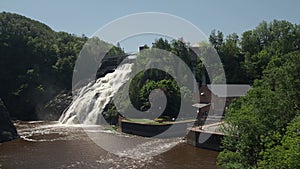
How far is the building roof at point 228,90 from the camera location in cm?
3608

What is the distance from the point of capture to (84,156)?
66.0 feet

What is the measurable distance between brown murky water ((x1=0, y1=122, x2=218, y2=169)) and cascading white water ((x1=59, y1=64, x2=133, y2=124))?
10584 mm

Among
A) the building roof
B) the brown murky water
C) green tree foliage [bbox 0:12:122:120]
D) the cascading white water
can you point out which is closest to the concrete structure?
the brown murky water

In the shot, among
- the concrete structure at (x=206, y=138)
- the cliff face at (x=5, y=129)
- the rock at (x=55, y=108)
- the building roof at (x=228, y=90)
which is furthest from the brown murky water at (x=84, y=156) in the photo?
the rock at (x=55, y=108)

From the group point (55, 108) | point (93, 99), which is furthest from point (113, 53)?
point (93, 99)

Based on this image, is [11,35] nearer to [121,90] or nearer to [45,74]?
[45,74]

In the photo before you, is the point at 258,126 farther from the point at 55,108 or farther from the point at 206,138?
the point at 55,108

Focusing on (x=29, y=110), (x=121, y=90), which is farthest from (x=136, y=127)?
(x=29, y=110)

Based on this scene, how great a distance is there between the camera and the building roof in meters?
36.1

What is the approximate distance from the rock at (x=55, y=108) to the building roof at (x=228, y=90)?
59.5 ft

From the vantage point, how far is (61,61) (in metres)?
52.4

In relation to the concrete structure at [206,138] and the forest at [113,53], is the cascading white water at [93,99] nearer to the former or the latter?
the forest at [113,53]

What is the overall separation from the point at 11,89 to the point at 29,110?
205 inches

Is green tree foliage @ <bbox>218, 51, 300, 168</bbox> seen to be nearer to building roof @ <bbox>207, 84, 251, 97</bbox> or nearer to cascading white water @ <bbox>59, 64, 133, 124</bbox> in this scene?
building roof @ <bbox>207, 84, 251, 97</bbox>
